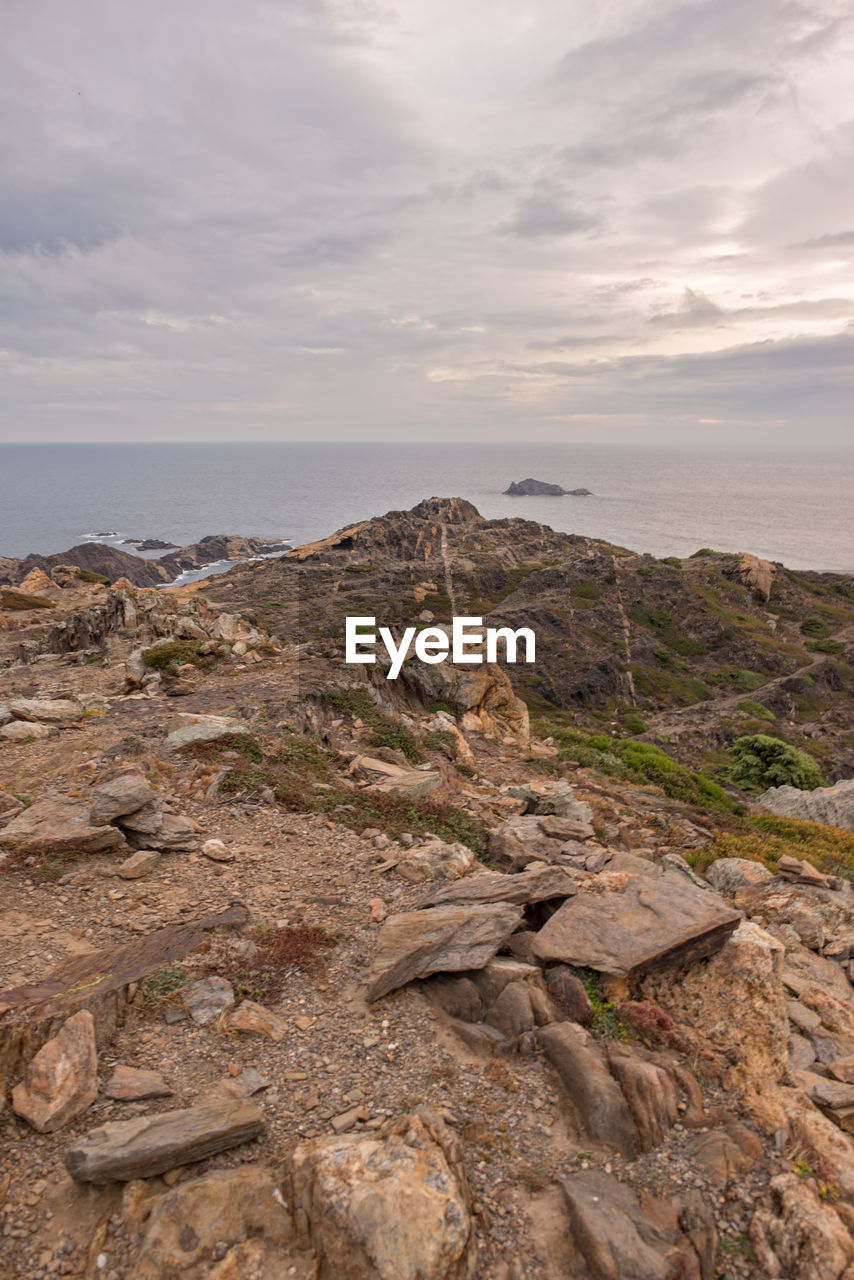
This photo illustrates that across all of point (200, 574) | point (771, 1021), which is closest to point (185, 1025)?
point (771, 1021)

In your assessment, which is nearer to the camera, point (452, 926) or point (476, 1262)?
point (476, 1262)

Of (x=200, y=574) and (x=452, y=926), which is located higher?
(x=452, y=926)

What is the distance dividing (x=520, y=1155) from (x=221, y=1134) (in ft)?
8.26

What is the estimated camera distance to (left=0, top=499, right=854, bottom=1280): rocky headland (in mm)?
4785

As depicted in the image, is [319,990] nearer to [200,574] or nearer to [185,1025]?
[185,1025]

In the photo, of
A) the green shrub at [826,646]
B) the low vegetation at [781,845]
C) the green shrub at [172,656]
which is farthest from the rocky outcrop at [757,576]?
the green shrub at [172,656]

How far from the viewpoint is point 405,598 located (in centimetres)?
7506

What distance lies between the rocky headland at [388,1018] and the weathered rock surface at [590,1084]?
0.03 metres

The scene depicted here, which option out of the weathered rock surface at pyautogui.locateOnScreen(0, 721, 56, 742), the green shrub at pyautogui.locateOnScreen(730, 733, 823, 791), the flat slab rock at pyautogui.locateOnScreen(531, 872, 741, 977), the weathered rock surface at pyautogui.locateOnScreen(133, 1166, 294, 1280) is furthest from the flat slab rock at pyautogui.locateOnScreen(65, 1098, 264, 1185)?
the green shrub at pyautogui.locateOnScreen(730, 733, 823, 791)

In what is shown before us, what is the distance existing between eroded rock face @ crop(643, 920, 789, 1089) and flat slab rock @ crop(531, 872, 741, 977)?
7.3 inches

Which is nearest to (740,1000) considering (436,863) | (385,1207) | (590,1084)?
(590,1084)

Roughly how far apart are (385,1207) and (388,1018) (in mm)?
2371

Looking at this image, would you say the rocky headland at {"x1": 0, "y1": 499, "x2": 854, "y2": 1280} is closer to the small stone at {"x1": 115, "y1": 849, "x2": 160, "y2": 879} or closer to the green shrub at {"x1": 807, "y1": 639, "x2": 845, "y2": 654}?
the small stone at {"x1": 115, "y1": 849, "x2": 160, "y2": 879}

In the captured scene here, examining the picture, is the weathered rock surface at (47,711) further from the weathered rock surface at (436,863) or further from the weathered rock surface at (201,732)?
the weathered rock surface at (436,863)
